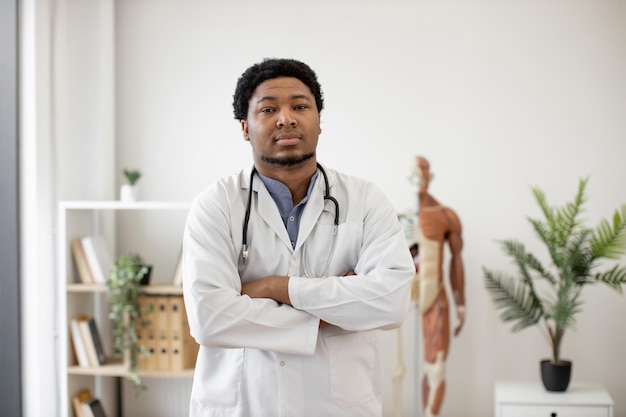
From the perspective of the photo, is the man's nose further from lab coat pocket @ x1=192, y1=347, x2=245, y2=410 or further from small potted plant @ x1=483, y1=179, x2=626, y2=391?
small potted plant @ x1=483, y1=179, x2=626, y2=391

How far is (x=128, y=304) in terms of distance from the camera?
3721mm

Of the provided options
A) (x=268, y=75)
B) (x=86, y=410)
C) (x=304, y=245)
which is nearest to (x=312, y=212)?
(x=304, y=245)

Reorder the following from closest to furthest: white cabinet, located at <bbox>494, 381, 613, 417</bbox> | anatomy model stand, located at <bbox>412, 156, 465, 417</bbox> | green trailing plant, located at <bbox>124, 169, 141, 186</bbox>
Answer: white cabinet, located at <bbox>494, 381, 613, 417</bbox> → anatomy model stand, located at <bbox>412, 156, 465, 417</bbox> → green trailing plant, located at <bbox>124, 169, 141, 186</bbox>

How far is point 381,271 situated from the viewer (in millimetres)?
1870

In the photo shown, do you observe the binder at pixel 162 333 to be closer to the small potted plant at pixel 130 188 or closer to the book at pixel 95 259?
the book at pixel 95 259

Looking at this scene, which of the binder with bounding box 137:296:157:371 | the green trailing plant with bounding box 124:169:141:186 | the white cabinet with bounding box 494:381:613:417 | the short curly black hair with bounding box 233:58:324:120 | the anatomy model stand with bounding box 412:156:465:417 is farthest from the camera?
the green trailing plant with bounding box 124:169:141:186

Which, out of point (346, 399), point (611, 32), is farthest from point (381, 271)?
point (611, 32)

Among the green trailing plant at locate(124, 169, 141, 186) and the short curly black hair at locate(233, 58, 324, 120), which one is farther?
the green trailing plant at locate(124, 169, 141, 186)

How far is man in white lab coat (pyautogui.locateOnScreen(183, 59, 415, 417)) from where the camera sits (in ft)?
5.86

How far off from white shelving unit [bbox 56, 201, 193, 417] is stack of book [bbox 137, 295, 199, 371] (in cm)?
4

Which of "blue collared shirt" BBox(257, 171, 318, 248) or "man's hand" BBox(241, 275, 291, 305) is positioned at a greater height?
"blue collared shirt" BBox(257, 171, 318, 248)

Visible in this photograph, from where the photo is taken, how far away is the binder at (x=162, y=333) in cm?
381

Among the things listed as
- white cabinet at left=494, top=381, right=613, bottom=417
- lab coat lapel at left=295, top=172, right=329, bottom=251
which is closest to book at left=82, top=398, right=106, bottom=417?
white cabinet at left=494, top=381, right=613, bottom=417

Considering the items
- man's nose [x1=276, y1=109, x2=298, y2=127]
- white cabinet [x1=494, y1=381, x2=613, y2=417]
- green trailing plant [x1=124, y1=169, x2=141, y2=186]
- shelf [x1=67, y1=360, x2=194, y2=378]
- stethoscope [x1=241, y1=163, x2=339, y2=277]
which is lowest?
white cabinet [x1=494, y1=381, x2=613, y2=417]
